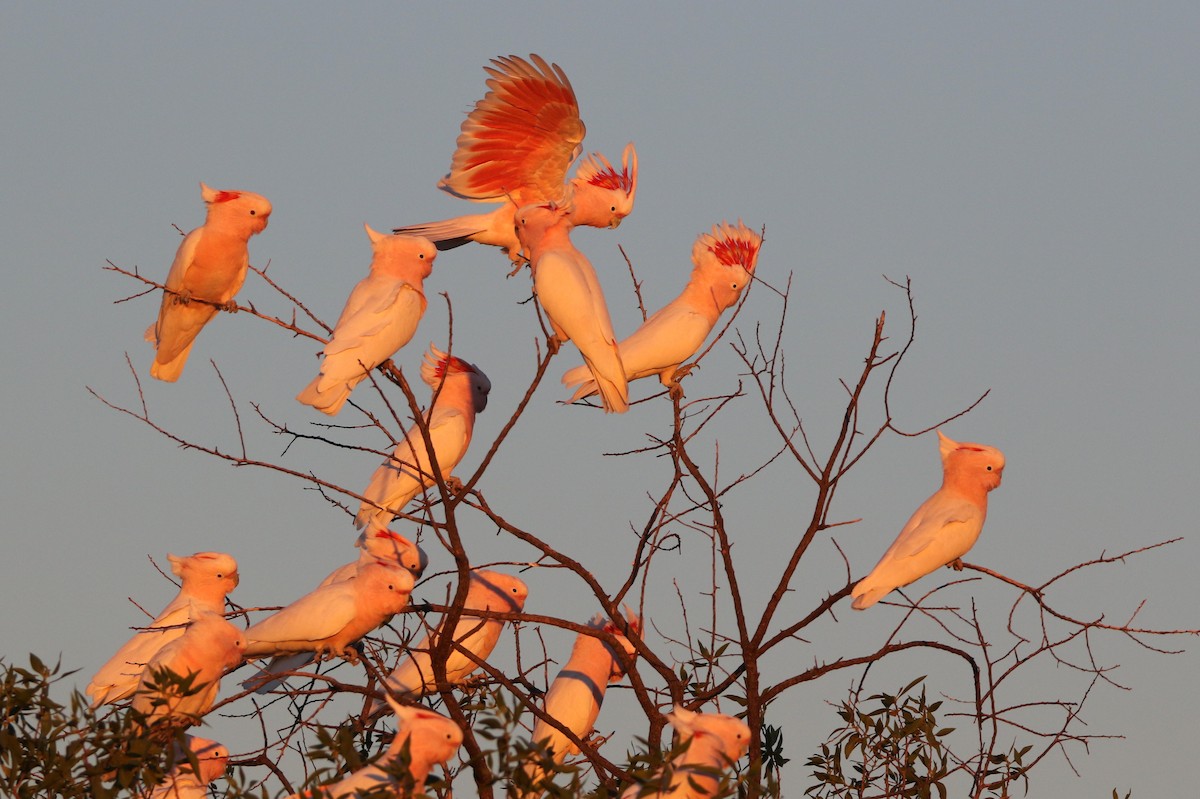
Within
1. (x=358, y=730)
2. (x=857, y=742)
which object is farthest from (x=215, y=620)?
(x=857, y=742)

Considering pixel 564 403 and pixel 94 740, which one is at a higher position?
pixel 564 403

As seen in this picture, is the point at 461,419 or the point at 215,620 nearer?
the point at 215,620

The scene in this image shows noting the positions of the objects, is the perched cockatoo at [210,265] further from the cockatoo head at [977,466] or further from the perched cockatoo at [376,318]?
the cockatoo head at [977,466]

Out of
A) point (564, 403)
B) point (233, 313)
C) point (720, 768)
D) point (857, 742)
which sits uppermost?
point (233, 313)

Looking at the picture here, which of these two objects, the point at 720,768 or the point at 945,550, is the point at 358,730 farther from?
the point at 945,550

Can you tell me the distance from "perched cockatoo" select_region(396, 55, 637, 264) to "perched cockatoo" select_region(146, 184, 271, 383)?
797 millimetres

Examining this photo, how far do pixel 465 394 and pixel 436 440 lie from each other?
39 cm

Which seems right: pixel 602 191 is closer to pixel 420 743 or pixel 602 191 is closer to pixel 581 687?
pixel 581 687

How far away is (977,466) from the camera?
620cm

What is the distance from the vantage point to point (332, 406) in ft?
18.8

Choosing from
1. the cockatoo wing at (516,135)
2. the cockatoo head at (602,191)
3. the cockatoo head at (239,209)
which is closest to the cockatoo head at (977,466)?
the cockatoo head at (602,191)

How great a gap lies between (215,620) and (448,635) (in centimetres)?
88

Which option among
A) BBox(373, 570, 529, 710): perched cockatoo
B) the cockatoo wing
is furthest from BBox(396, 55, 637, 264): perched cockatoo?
BBox(373, 570, 529, 710): perched cockatoo

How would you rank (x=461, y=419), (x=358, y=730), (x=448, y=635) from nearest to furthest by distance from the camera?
(x=448, y=635) < (x=358, y=730) < (x=461, y=419)
